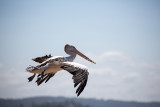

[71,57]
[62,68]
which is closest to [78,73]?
[62,68]

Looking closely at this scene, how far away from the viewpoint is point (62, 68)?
19766mm

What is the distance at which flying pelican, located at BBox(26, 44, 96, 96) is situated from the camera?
17631 mm

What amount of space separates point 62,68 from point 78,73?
6.07ft

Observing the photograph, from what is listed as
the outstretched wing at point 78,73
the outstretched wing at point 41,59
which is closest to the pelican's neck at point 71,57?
the outstretched wing at point 41,59

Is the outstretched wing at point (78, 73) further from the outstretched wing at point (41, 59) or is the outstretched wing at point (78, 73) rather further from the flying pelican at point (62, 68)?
the outstretched wing at point (41, 59)

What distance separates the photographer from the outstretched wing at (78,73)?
56.3 ft

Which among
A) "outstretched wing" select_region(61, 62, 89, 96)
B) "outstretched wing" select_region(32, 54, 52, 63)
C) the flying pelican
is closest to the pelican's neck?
the flying pelican

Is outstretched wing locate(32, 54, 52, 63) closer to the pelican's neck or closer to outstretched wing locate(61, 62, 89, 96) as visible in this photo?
the pelican's neck

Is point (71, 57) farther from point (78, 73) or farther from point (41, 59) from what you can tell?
point (78, 73)

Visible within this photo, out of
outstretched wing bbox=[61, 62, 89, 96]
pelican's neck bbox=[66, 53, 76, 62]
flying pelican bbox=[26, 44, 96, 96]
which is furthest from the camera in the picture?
pelican's neck bbox=[66, 53, 76, 62]

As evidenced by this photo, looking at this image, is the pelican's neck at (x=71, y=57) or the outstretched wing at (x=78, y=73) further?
the pelican's neck at (x=71, y=57)

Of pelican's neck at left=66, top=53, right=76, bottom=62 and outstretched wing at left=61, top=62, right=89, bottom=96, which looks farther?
pelican's neck at left=66, top=53, right=76, bottom=62

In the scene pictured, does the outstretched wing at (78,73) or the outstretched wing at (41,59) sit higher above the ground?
the outstretched wing at (41,59)

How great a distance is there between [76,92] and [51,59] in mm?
4677
